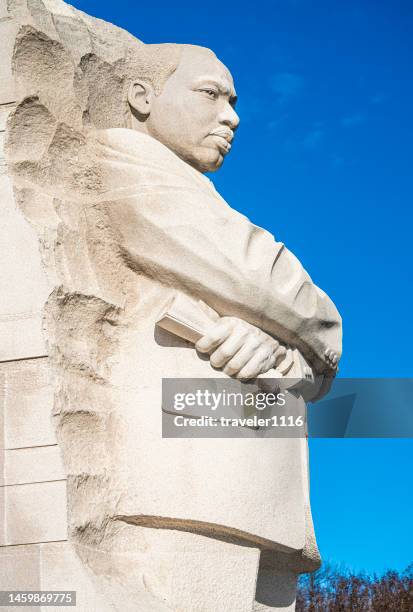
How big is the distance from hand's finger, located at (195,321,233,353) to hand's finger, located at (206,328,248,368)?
3 centimetres

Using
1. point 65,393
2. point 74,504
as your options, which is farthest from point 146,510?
point 65,393

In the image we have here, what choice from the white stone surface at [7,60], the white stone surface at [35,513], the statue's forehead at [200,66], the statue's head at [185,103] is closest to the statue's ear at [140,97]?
the statue's head at [185,103]

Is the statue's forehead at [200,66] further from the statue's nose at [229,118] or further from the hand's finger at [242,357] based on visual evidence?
the hand's finger at [242,357]

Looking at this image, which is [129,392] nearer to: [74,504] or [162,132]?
[74,504]

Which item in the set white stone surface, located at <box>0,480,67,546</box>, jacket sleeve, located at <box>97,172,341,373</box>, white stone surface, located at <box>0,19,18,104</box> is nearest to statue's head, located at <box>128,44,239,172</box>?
jacket sleeve, located at <box>97,172,341,373</box>

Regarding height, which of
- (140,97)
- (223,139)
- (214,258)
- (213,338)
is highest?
(140,97)

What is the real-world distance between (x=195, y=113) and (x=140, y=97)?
13.7 inches

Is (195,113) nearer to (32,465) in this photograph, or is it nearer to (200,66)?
(200,66)

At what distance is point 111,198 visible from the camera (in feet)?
17.2

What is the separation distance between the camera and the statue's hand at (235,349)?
4.97 m

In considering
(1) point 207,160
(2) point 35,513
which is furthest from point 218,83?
(2) point 35,513

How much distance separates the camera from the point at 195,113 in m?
5.69

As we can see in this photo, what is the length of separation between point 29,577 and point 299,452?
1.62 metres

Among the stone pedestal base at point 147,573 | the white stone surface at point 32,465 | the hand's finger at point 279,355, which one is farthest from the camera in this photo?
the hand's finger at point 279,355
